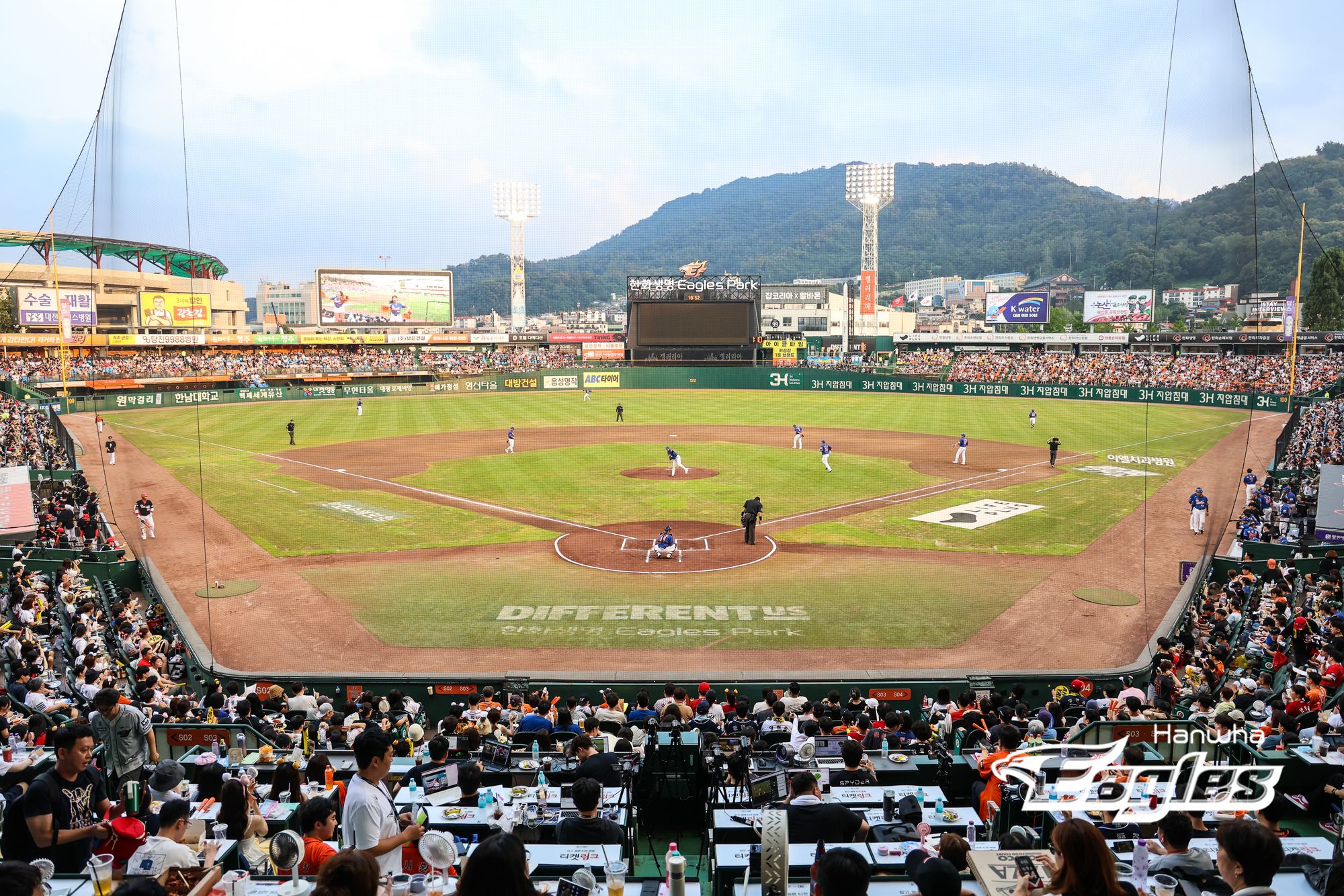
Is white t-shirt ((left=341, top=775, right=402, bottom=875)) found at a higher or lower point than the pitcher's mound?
higher

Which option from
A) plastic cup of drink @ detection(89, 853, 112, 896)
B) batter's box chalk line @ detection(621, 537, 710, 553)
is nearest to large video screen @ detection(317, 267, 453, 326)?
batter's box chalk line @ detection(621, 537, 710, 553)

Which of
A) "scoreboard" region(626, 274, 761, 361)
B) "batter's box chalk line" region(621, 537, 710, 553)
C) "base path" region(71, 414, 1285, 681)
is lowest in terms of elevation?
"base path" region(71, 414, 1285, 681)

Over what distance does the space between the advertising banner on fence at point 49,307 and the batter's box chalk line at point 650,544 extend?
6113cm

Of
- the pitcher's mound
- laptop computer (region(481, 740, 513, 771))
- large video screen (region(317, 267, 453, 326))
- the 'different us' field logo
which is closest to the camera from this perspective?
the 'different us' field logo

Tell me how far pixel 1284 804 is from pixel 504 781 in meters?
7.28

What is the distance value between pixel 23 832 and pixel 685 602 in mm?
14251

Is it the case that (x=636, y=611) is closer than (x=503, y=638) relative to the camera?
No

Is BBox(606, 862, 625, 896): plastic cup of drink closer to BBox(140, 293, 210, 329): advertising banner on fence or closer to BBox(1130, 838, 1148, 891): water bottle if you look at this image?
BBox(1130, 838, 1148, 891): water bottle

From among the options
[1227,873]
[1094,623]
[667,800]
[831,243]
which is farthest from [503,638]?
[831,243]

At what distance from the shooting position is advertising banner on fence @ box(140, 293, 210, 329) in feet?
255

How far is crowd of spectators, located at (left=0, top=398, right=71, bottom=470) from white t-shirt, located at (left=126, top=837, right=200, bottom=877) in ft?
83.2

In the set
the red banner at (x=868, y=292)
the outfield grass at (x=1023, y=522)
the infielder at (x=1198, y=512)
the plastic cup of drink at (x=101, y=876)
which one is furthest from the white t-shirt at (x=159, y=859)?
the red banner at (x=868, y=292)

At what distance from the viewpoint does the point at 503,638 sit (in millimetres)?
16859

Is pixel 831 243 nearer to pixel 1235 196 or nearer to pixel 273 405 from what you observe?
pixel 273 405
